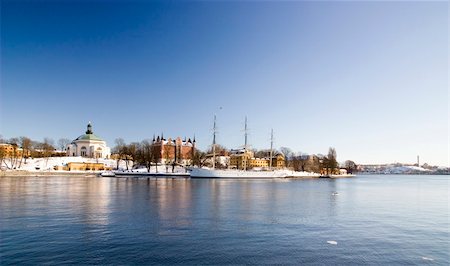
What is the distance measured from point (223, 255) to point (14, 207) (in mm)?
24749

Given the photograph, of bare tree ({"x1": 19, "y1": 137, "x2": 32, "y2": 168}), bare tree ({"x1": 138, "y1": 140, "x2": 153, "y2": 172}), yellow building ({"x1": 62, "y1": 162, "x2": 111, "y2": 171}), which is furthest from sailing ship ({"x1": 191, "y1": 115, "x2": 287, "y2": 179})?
bare tree ({"x1": 19, "y1": 137, "x2": 32, "y2": 168})

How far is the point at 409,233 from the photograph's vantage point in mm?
24562

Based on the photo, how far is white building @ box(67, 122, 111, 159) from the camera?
600 feet

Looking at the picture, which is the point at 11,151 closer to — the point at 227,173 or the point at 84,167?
the point at 84,167

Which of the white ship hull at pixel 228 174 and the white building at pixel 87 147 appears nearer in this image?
the white ship hull at pixel 228 174

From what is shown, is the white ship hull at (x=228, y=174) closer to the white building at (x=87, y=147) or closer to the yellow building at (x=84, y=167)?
the yellow building at (x=84, y=167)

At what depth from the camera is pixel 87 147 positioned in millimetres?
183750

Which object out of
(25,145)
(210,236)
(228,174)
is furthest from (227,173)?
(210,236)

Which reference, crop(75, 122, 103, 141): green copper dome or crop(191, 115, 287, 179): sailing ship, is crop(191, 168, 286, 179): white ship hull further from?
crop(75, 122, 103, 141): green copper dome

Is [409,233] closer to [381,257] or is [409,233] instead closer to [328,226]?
[328,226]

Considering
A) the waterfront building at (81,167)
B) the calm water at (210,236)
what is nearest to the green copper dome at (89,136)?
the waterfront building at (81,167)

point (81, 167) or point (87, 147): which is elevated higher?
point (87, 147)

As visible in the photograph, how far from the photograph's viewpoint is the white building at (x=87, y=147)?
182875mm

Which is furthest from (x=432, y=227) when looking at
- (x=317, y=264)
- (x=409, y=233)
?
(x=317, y=264)
